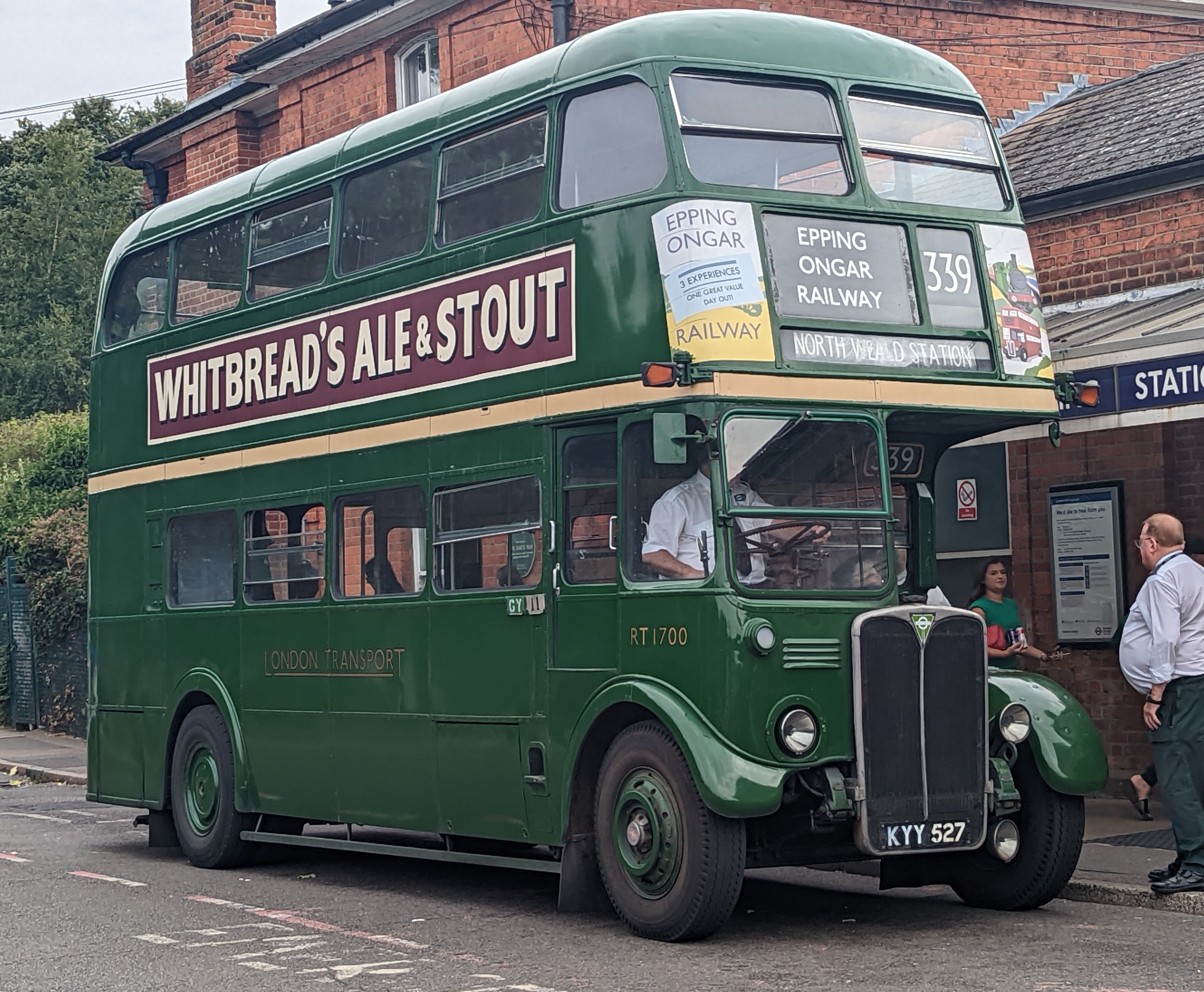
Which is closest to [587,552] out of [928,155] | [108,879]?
[928,155]

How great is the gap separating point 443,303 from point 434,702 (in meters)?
2.27

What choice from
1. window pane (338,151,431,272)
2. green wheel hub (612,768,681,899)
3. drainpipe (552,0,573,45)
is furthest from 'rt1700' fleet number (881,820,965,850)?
drainpipe (552,0,573,45)

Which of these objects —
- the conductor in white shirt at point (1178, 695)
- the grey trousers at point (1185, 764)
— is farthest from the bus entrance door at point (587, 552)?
the grey trousers at point (1185, 764)

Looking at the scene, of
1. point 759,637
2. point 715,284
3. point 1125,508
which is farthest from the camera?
point 1125,508

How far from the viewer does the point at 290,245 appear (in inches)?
476

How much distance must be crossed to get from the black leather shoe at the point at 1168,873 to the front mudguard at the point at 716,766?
2402 mm

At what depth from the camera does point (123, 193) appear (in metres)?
54.3

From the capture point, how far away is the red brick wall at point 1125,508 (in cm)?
1363

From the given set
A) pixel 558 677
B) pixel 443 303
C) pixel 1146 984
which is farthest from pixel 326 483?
pixel 1146 984

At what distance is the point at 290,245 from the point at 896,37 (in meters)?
9.40

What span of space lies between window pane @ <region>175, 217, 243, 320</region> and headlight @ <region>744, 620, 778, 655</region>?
5.41 m

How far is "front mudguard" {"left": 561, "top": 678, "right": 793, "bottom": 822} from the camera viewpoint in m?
8.38

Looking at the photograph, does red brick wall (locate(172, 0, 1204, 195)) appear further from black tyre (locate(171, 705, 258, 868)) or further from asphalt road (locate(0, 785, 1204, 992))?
asphalt road (locate(0, 785, 1204, 992))

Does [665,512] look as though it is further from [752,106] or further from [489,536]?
[752,106]
